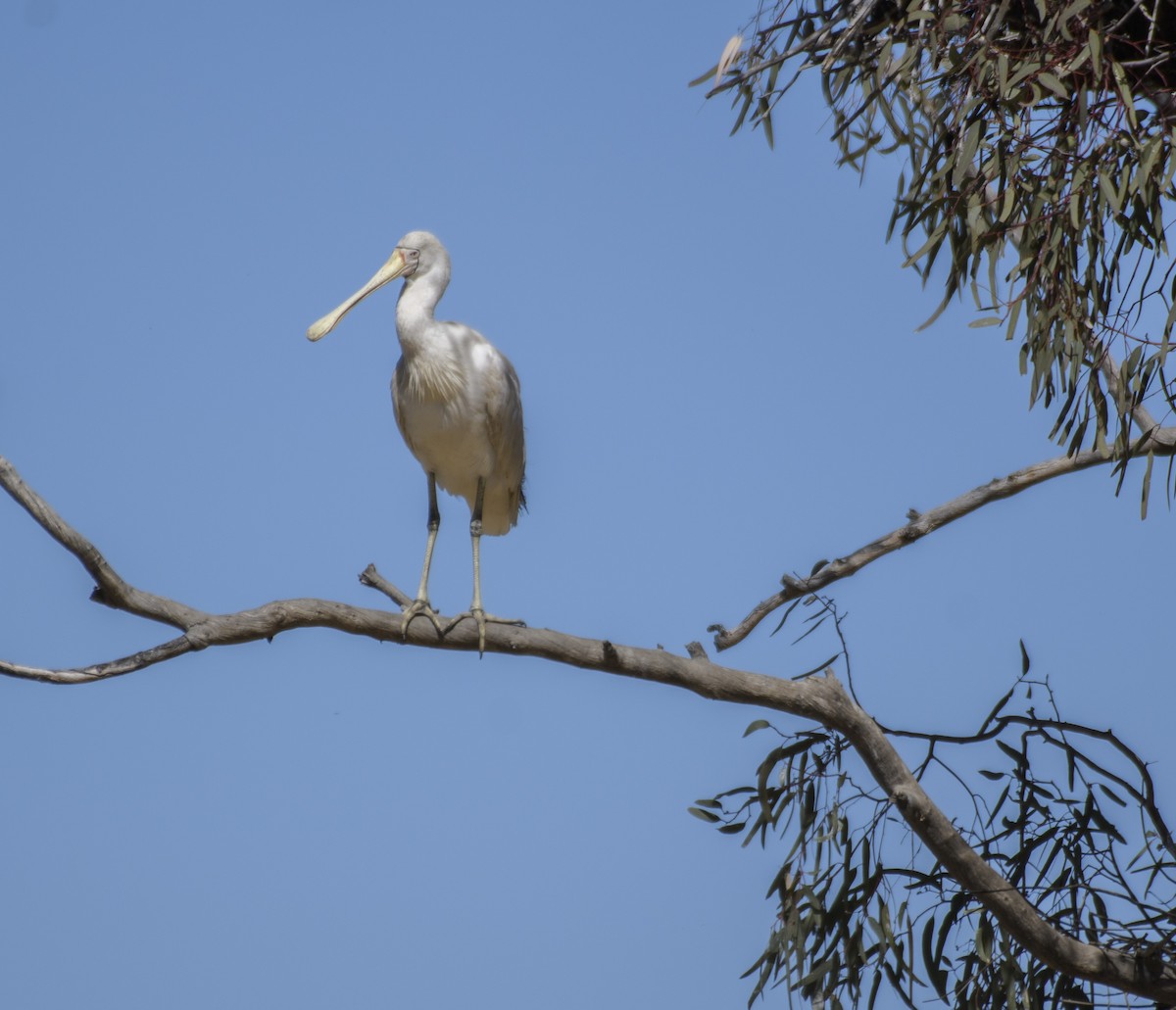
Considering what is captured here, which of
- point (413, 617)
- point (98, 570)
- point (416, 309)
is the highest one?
point (416, 309)

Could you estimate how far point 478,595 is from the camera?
16.2 feet

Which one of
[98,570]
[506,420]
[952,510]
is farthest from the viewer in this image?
[506,420]

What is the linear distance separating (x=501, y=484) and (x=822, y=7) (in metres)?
1.86

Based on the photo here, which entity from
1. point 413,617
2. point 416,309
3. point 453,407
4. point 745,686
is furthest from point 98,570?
point 416,309

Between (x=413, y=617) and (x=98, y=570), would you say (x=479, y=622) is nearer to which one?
(x=413, y=617)

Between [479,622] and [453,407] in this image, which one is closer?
[479,622]

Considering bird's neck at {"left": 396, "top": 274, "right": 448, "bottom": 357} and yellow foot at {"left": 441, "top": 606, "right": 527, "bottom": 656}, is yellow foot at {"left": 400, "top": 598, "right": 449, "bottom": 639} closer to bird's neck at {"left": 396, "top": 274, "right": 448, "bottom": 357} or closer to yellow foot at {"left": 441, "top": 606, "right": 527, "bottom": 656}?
yellow foot at {"left": 441, "top": 606, "right": 527, "bottom": 656}

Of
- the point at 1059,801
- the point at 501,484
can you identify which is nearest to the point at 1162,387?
the point at 1059,801

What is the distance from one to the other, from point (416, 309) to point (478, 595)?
1.10 meters

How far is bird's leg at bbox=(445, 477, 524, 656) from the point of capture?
3.67m

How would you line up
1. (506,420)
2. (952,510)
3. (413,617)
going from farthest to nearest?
(506,420)
(952,510)
(413,617)

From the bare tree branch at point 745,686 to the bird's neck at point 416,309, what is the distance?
6.42 feet

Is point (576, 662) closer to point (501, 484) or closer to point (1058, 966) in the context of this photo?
point (1058, 966)

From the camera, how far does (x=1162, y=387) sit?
3.88 m
